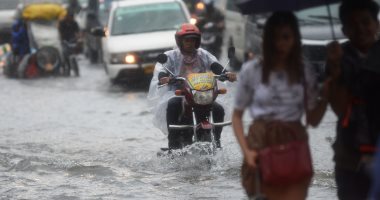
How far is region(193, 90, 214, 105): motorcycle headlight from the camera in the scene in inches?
416

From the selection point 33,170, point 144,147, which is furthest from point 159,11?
point 33,170

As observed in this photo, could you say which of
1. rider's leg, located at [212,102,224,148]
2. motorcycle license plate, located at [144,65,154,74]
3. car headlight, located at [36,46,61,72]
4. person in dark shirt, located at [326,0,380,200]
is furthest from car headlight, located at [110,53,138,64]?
Answer: person in dark shirt, located at [326,0,380,200]

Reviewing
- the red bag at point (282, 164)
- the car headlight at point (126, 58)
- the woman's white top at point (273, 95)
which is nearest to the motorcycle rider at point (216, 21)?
the car headlight at point (126, 58)

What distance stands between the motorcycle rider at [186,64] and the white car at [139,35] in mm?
9308

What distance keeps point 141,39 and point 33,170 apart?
971 centimetres

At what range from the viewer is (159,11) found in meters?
21.6

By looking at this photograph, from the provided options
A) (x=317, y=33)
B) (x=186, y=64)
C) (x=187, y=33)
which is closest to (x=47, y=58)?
(x=317, y=33)

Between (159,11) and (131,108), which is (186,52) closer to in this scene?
(131,108)

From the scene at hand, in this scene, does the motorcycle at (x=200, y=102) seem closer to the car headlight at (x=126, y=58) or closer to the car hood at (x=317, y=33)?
the car hood at (x=317, y=33)

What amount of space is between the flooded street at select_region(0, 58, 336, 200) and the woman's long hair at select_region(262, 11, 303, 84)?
3.75 meters

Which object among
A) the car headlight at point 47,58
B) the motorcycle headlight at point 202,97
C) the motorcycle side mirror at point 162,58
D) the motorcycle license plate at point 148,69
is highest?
the motorcycle side mirror at point 162,58

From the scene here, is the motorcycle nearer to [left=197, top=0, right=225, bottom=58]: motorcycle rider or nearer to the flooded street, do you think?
the flooded street

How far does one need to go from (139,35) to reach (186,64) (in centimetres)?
1038

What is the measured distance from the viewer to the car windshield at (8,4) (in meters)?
35.2
